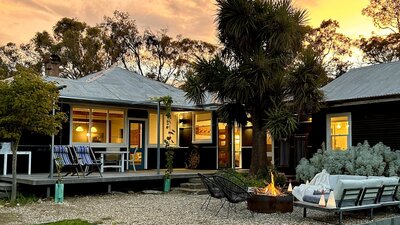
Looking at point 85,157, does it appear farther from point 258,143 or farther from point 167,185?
point 258,143

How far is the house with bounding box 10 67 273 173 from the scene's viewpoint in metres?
13.9

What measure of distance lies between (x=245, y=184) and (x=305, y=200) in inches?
123

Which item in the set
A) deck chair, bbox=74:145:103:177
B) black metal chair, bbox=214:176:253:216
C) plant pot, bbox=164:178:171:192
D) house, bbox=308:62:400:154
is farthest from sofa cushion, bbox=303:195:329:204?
deck chair, bbox=74:145:103:177

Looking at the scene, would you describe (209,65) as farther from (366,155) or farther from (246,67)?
(366,155)

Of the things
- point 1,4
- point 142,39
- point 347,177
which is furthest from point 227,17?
point 142,39

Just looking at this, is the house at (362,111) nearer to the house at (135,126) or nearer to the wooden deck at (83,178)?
the house at (135,126)

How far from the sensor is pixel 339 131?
14031 mm

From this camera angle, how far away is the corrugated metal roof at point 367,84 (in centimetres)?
1234

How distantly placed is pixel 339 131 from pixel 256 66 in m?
3.61

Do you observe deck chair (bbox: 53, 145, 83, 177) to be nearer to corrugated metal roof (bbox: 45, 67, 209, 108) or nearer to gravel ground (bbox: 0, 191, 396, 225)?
gravel ground (bbox: 0, 191, 396, 225)

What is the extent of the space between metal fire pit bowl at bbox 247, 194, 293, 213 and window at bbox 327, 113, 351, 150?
221 inches

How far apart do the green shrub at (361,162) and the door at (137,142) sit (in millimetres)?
6716

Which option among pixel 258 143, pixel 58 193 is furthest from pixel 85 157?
pixel 258 143

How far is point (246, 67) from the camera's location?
12.9 meters
